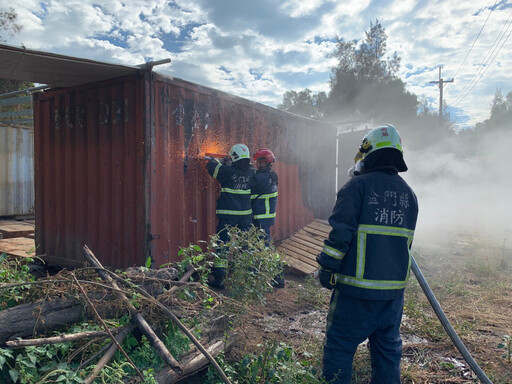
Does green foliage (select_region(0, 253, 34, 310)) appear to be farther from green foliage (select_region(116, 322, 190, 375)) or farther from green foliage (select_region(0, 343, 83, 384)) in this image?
green foliage (select_region(116, 322, 190, 375))

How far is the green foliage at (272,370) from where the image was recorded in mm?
2623

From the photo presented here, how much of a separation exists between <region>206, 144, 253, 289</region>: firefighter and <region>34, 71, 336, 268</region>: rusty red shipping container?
1.02ft

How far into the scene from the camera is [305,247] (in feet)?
23.9

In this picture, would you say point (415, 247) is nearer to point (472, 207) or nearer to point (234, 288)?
point (234, 288)

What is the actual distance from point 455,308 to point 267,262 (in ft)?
10.4

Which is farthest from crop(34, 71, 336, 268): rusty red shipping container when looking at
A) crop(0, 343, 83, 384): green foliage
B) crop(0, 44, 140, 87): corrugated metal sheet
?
crop(0, 343, 83, 384): green foliage

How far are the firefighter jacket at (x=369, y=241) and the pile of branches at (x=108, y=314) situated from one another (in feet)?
3.49

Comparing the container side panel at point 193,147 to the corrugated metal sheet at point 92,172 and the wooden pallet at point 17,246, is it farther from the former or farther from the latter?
the wooden pallet at point 17,246

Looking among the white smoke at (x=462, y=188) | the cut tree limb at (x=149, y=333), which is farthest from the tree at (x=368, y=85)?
the cut tree limb at (x=149, y=333)

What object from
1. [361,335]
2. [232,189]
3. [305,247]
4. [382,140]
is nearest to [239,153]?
[232,189]

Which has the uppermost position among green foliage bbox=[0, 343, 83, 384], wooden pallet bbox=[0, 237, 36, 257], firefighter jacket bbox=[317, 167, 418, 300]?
firefighter jacket bbox=[317, 167, 418, 300]

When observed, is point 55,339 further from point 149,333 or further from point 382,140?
point 382,140

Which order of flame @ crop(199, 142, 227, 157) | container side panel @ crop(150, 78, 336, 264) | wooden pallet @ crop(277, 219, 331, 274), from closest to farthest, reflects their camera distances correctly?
container side panel @ crop(150, 78, 336, 264) → flame @ crop(199, 142, 227, 157) → wooden pallet @ crop(277, 219, 331, 274)

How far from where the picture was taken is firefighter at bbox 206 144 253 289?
201 inches
